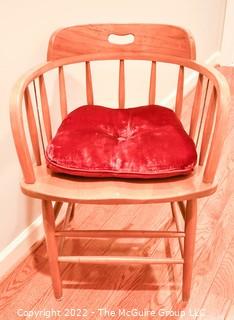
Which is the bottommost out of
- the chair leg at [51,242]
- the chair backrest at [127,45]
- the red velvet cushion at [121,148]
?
the chair leg at [51,242]

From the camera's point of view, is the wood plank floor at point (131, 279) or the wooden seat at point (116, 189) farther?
the wood plank floor at point (131, 279)

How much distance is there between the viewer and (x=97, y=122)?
3.32 ft

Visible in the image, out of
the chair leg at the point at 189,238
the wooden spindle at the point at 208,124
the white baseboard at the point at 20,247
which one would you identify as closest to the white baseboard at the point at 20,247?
the white baseboard at the point at 20,247

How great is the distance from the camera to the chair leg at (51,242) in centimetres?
94

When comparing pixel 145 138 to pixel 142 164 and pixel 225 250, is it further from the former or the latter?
pixel 225 250

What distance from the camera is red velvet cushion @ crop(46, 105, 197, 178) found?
83cm

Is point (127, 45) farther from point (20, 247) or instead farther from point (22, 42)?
point (20, 247)

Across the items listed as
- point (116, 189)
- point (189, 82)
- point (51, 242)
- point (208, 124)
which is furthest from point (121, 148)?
point (189, 82)

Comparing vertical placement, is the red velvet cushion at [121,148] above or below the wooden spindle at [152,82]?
below

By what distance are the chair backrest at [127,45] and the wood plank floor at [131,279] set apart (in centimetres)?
66

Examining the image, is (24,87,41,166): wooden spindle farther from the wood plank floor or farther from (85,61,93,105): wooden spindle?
the wood plank floor

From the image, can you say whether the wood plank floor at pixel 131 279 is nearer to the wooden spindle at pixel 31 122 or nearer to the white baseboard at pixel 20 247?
the white baseboard at pixel 20 247

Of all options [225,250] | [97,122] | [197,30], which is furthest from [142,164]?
[197,30]

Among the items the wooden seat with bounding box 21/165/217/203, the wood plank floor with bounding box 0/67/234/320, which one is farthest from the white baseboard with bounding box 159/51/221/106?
the wooden seat with bounding box 21/165/217/203
